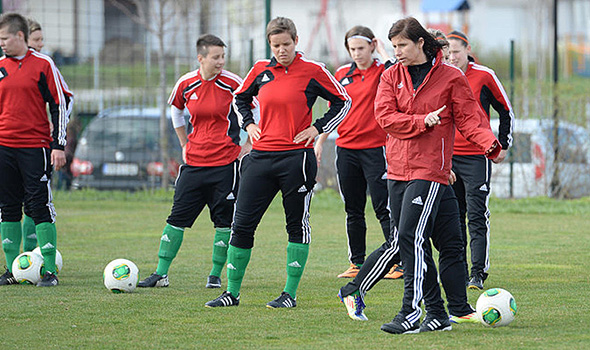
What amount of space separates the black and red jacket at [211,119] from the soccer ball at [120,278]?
3.57 ft

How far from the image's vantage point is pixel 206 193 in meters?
8.37

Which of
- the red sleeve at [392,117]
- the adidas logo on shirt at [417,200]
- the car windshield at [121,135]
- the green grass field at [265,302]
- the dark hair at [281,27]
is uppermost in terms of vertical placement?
the dark hair at [281,27]

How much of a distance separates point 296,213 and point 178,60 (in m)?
12.4

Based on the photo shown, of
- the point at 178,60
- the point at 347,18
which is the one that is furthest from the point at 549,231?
the point at 347,18

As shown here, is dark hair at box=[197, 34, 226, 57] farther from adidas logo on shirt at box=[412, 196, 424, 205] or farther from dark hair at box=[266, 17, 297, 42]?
adidas logo on shirt at box=[412, 196, 424, 205]

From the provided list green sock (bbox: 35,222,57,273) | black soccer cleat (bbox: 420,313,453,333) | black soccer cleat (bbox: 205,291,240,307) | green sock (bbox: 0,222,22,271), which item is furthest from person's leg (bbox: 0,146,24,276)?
black soccer cleat (bbox: 420,313,453,333)

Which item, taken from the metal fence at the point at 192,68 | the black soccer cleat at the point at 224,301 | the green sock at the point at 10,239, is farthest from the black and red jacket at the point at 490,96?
the metal fence at the point at 192,68

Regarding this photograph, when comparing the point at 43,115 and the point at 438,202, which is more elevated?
the point at 43,115

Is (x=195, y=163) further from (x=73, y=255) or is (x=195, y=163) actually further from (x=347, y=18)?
(x=347, y=18)

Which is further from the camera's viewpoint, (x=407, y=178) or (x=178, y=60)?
(x=178, y=60)

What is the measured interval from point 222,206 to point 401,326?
8.59 ft

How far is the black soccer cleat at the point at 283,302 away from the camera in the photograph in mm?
7258

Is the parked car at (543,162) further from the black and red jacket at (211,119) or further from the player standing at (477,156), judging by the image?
the black and red jacket at (211,119)

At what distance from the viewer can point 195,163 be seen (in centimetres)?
825
